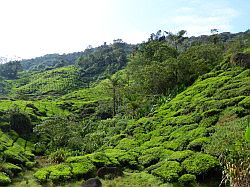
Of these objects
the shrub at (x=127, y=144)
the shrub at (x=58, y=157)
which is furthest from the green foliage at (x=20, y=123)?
the shrub at (x=127, y=144)

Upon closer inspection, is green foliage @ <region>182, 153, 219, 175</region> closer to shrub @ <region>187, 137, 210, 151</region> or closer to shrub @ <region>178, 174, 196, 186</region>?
shrub @ <region>178, 174, 196, 186</region>

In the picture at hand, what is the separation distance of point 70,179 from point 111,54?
100795 mm

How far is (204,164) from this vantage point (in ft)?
78.0

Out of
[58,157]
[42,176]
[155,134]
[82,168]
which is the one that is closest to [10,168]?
[42,176]

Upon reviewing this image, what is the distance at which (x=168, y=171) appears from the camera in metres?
24.9

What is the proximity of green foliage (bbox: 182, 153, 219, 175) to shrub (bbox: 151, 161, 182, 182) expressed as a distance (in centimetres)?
58

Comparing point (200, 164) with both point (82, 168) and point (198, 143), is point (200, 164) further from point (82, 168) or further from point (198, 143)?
point (82, 168)

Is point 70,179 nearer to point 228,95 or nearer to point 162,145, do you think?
point 162,145

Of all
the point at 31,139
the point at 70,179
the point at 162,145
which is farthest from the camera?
the point at 31,139

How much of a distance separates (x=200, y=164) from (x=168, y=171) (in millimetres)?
2307

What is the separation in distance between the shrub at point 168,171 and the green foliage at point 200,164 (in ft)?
1.90

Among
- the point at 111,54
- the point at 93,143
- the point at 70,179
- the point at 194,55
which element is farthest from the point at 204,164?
the point at 111,54

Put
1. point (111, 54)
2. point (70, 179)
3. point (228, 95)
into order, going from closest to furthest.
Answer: point (70, 179)
point (228, 95)
point (111, 54)

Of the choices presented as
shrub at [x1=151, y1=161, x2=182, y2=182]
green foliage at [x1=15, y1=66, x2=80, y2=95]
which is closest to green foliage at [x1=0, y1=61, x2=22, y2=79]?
green foliage at [x1=15, y1=66, x2=80, y2=95]
